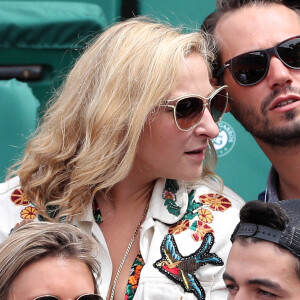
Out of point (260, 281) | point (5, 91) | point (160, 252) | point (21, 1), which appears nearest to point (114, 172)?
point (160, 252)

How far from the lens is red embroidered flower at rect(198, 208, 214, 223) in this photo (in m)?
2.30

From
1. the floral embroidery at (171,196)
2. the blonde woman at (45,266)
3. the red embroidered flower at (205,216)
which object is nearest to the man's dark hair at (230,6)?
the floral embroidery at (171,196)

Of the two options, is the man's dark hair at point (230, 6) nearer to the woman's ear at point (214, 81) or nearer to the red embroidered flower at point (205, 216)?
the woman's ear at point (214, 81)

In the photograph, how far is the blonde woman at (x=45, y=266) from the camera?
172 cm

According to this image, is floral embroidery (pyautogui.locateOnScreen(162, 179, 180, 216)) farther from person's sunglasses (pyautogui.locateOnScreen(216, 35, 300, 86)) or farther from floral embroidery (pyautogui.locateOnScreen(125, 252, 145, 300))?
person's sunglasses (pyautogui.locateOnScreen(216, 35, 300, 86))

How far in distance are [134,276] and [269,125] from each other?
751 mm

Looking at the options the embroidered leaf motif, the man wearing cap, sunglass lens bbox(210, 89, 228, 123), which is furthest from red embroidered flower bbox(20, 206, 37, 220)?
the man wearing cap

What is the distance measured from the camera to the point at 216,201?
238 centimetres

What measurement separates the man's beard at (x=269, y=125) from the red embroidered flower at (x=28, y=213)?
0.86 m

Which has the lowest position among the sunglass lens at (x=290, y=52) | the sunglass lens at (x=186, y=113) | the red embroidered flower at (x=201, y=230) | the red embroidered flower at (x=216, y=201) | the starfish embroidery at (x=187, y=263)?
the starfish embroidery at (x=187, y=263)

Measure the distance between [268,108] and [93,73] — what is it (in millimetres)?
656

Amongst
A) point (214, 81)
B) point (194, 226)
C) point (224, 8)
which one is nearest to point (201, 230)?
point (194, 226)

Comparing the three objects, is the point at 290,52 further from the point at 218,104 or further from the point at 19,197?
the point at 19,197

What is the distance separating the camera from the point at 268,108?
244cm
